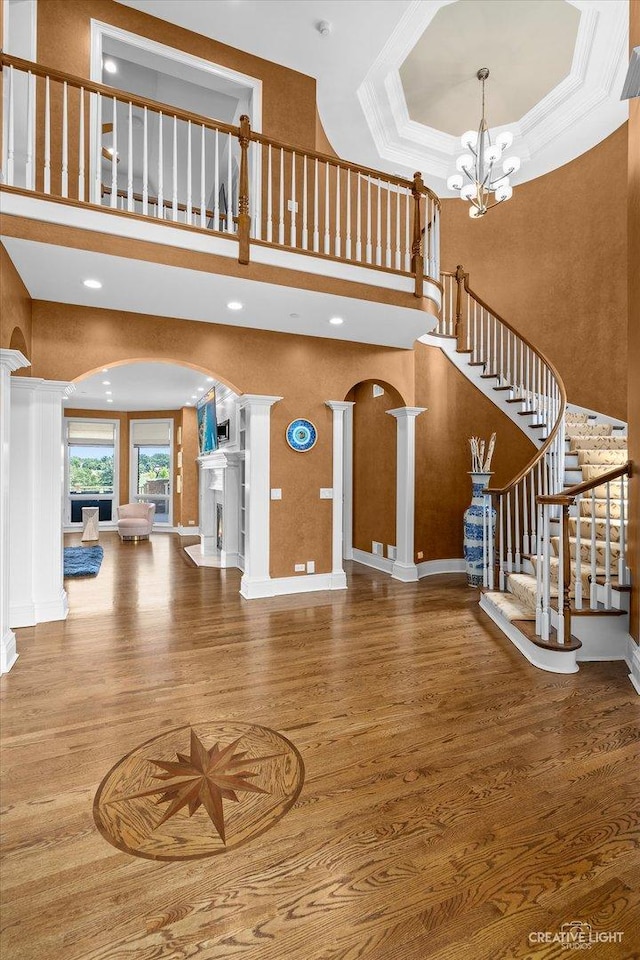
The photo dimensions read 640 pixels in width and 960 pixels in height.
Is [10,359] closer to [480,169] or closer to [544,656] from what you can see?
[544,656]

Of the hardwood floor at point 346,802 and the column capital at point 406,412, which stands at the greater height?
the column capital at point 406,412

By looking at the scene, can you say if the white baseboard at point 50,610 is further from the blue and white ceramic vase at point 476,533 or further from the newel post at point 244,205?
the blue and white ceramic vase at point 476,533

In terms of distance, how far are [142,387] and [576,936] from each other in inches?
336

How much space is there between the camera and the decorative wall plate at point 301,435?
5.33m

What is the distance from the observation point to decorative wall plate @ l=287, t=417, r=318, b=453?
5328 millimetres

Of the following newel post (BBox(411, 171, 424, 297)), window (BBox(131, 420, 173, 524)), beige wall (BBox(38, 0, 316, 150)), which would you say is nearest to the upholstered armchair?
window (BBox(131, 420, 173, 524))

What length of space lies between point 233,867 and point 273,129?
6235 mm

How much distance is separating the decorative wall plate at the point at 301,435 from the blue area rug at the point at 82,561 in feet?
11.1

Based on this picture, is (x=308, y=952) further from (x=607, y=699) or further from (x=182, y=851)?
(x=607, y=699)

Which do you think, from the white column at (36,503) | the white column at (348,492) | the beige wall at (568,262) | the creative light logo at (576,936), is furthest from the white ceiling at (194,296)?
the creative light logo at (576,936)

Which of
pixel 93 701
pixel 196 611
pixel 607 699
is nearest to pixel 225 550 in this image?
pixel 196 611

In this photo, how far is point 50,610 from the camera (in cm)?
430

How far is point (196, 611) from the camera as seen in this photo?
4629 mm

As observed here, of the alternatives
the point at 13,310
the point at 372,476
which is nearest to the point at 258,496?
the point at 372,476
